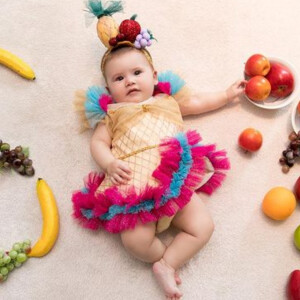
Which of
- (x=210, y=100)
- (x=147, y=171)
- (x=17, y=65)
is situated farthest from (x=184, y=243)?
(x=17, y=65)

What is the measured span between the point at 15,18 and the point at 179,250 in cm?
106

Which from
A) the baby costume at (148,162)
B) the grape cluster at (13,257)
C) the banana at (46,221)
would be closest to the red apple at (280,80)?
the baby costume at (148,162)

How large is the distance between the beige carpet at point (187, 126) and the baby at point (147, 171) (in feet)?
0.28

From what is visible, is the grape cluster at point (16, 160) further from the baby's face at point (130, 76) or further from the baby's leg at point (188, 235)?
the baby's leg at point (188, 235)

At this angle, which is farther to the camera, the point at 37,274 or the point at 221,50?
the point at 221,50

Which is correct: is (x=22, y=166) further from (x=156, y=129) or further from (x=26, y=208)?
(x=156, y=129)

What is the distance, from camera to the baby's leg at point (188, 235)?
1168 mm

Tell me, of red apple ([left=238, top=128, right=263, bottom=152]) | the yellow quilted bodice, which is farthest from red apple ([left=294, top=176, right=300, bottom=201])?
the yellow quilted bodice

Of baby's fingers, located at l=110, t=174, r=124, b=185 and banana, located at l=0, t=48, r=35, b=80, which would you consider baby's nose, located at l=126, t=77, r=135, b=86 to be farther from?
banana, located at l=0, t=48, r=35, b=80

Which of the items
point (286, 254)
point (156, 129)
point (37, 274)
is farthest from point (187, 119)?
point (37, 274)

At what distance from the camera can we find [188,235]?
118 cm

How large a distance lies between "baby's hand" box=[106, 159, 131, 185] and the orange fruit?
446 millimetres

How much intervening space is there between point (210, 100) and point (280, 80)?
24 centimetres

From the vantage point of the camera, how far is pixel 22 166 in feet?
4.30
